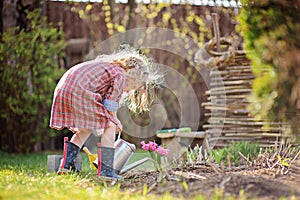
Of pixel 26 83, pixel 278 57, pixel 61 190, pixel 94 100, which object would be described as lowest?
pixel 61 190

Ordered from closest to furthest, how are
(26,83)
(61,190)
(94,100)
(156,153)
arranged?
(61,190), (94,100), (156,153), (26,83)

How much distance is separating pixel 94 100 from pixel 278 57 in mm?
1258

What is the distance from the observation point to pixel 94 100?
3.08 metres

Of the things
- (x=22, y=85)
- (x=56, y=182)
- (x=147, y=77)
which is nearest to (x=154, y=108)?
(x=22, y=85)

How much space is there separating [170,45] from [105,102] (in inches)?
212

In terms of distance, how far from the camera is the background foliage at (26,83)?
584 cm

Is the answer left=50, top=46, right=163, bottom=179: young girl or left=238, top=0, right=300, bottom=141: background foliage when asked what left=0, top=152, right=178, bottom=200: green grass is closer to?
left=50, top=46, right=163, bottom=179: young girl

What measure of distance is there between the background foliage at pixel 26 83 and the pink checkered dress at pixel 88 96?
2.84 meters

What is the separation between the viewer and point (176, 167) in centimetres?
329

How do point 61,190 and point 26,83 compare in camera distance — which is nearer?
point 61,190

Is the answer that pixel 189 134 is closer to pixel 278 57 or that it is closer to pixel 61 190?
pixel 278 57

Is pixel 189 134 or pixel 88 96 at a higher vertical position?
pixel 88 96

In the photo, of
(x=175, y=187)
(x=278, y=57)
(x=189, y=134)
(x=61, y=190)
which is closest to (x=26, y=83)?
(x=189, y=134)

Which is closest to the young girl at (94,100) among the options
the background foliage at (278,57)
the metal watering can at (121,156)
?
the metal watering can at (121,156)
